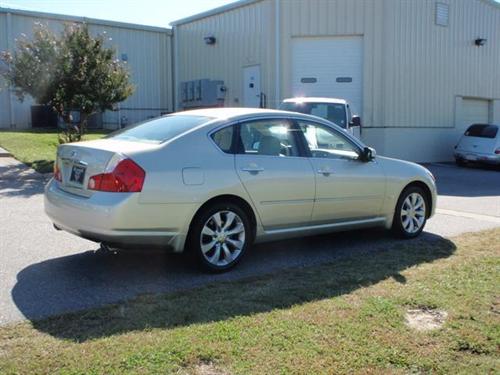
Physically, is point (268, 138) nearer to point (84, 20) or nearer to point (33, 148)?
point (33, 148)

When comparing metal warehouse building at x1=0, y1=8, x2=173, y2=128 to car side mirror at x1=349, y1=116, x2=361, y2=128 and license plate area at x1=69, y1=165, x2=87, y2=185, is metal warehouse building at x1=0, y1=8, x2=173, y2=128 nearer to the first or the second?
car side mirror at x1=349, y1=116, x2=361, y2=128

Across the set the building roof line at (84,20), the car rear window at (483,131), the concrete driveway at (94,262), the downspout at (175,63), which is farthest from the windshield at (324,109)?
the downspout at (175,63)

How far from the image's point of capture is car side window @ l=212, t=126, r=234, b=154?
5.60 meters

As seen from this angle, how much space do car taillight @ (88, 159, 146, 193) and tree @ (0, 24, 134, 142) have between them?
33.4 feet

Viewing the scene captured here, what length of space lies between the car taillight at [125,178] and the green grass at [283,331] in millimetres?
948

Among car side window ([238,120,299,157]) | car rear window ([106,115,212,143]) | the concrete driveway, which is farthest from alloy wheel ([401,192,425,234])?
car rear window ([106,115,212,143])

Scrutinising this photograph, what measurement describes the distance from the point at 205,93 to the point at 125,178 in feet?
58.2

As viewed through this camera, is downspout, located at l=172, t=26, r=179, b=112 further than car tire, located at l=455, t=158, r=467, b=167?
A: Yes

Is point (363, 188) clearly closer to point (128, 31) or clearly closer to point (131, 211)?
point (131, 211)

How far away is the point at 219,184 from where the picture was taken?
5383mm

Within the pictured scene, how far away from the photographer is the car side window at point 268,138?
5.82 m

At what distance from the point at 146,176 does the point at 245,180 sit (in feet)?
3.43

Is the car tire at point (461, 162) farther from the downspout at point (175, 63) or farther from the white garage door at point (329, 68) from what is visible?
the downspout at point (175, 63)

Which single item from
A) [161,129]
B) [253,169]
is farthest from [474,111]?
[161,129]
